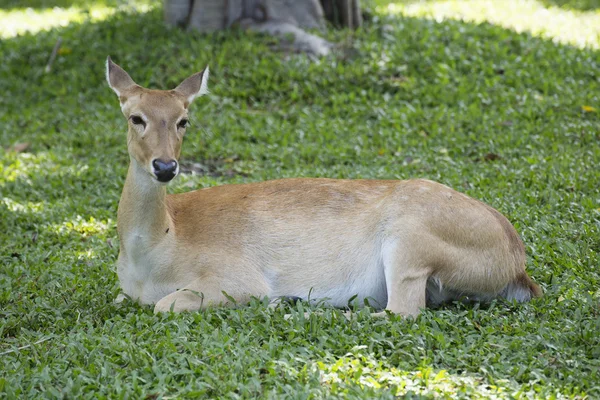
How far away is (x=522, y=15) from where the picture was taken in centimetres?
1323

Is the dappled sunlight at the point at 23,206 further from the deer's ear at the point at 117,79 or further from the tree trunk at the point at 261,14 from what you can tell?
the tree trunk at the point at 261,14

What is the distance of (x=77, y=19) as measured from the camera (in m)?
14.2

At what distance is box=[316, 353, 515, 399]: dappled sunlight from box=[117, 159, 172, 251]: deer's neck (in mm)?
1575

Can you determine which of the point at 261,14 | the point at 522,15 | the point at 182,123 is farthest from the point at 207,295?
the point at 522,15

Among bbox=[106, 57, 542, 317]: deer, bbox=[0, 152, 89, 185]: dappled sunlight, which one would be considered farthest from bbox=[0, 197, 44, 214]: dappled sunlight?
bbox=[106, 57, 542, 317]: deer

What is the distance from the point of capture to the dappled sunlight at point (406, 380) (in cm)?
405

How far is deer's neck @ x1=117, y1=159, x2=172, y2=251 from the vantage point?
17.3ft

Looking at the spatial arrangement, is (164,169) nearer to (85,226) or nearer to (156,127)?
(156,127)

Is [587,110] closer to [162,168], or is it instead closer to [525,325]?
[525,325]

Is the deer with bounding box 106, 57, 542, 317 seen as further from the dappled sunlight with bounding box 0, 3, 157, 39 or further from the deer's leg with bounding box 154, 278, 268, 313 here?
the dappled sunlight with bounding box 0, 3, 157, 39

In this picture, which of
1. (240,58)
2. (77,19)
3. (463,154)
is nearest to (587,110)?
(463,154)

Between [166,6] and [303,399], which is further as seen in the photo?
[166,6]

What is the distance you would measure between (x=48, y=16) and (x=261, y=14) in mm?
5126

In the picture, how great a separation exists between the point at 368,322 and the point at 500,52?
709cm
